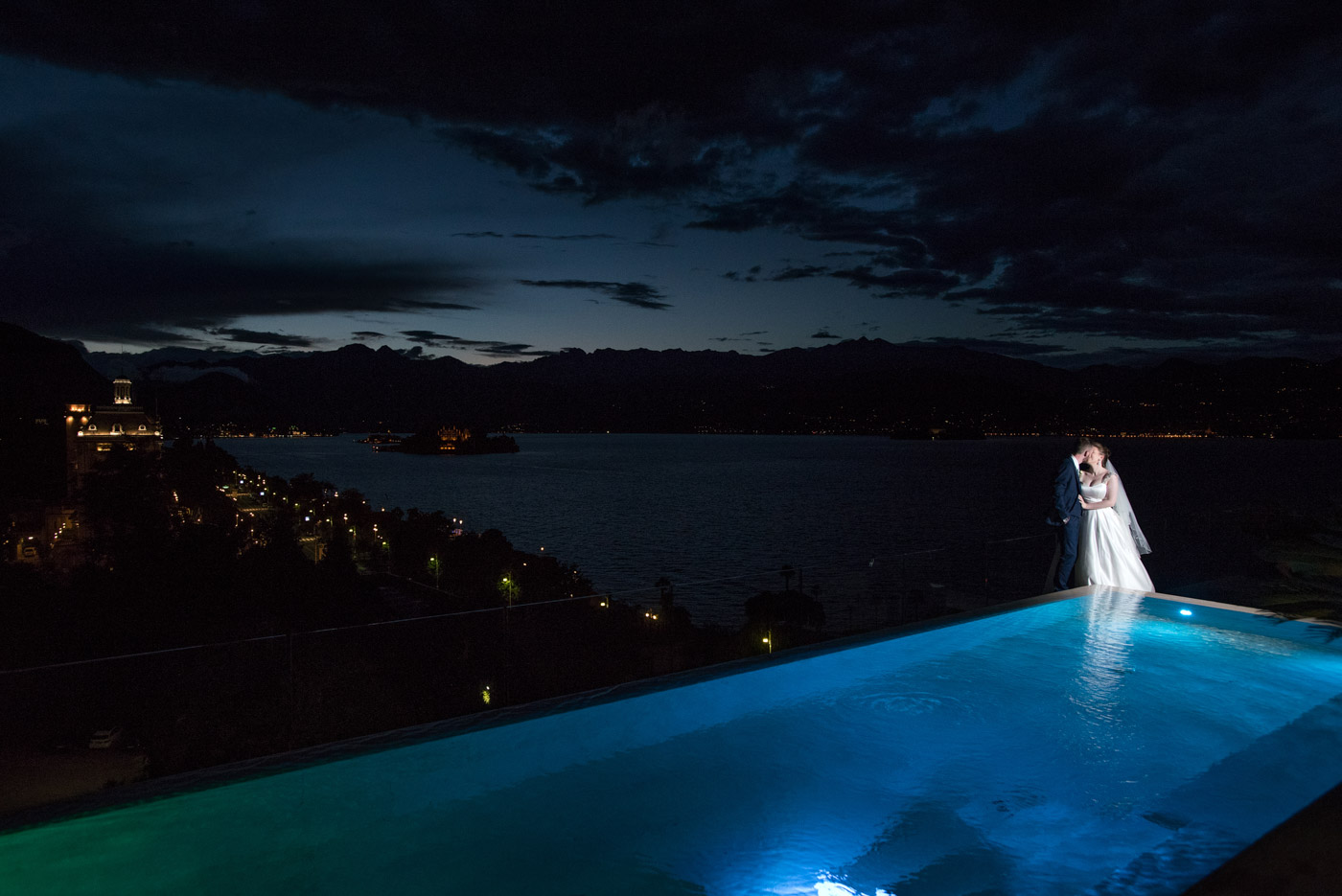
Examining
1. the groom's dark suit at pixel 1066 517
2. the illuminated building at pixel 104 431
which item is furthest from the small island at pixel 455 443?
the groom's dark suit at pixel 1066 517

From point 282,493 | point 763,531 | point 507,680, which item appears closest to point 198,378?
point 282,493

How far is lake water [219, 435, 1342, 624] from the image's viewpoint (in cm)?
852

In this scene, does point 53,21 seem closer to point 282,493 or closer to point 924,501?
point 282,493

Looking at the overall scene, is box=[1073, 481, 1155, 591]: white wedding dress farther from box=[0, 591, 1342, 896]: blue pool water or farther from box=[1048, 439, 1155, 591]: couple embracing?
box=[0, 591, 1342, 896]: blue pool water

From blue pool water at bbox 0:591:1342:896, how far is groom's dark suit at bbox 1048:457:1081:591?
64.8 inches

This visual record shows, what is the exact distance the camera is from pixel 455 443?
14175 centimetres

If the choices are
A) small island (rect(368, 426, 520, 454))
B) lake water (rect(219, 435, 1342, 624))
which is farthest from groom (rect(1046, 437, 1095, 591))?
small island (rect(368, 426, 520, 454))

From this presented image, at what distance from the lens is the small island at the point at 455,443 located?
141m

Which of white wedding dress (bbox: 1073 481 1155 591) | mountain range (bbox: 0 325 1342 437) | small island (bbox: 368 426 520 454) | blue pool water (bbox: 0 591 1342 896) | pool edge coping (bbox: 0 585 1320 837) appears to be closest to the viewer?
pool edge coping (bbox: 0 585 1320 837)

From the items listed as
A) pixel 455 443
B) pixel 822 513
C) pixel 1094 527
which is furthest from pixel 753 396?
pixel 1094 527

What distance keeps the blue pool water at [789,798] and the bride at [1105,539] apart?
142 centimetres

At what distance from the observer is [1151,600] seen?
6.45m

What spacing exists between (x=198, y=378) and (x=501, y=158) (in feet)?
414

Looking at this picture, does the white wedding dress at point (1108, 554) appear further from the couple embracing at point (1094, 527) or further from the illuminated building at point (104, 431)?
the illuminated building at point (104, 431)
